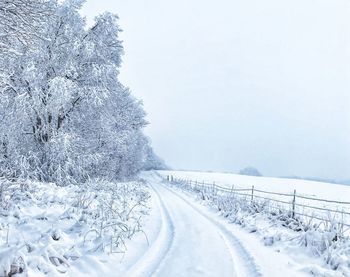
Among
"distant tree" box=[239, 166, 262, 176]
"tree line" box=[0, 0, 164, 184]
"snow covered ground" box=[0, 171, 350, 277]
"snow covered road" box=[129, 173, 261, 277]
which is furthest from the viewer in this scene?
"distant tree" box=[239, 166, 262, 176]

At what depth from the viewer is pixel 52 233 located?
6.24 m

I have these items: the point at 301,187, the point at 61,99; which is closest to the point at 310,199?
the point at 61,99

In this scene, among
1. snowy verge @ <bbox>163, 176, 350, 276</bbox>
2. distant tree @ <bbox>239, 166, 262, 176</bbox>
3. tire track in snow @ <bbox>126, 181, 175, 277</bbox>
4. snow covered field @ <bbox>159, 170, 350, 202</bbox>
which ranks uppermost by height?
distant tree @ <bbox>239, 166, 262, 176</bbox>

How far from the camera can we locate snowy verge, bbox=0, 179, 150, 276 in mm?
4879

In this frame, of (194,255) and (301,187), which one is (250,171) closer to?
(301,187)

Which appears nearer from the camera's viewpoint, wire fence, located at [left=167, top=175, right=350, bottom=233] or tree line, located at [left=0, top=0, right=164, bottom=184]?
wire fence, located at [left=167, top=175, right=350, bottom=233]

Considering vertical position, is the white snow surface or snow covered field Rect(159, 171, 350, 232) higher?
snow covered field Rect(159, 171, 350, 232)

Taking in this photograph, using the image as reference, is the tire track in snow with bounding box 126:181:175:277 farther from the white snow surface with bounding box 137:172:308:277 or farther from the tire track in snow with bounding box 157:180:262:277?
the tire track in snow with bounding box 157:180:262:277

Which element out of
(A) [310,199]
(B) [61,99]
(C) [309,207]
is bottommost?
(C) [309,207]

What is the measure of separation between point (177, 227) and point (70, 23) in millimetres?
11778

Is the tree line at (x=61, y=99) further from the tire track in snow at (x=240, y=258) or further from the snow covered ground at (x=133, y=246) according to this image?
the tire track in snow at (x=240, y=258)

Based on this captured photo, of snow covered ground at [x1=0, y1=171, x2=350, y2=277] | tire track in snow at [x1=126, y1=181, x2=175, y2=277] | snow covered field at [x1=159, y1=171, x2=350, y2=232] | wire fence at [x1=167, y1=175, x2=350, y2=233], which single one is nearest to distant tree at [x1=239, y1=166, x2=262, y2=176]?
snow covered field at [x1=159, y1=171, x2=350, y2=232]

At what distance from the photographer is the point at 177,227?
9.62 meters

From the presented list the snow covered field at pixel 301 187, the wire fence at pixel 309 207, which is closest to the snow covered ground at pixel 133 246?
the wire fence at pixel 309 207
